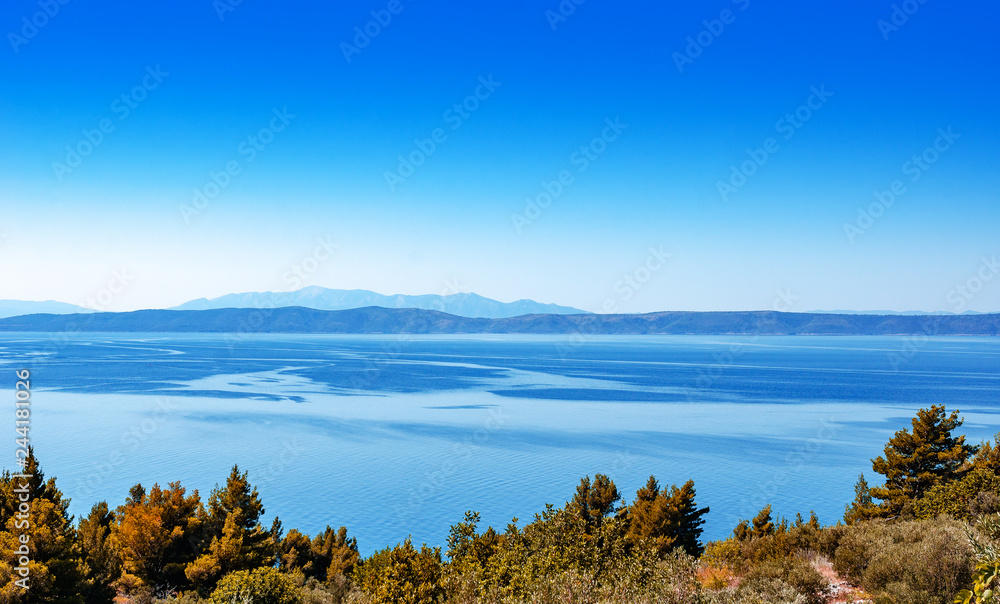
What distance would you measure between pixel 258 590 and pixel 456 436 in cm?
5469

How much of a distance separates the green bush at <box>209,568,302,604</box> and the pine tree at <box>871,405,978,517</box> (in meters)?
27.1

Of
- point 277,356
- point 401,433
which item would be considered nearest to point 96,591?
point 401,433

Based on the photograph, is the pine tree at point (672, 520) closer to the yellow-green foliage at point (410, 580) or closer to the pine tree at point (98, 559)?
the yellow-green foliage at point (410, 580)

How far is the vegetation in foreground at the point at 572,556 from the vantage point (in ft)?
37.9

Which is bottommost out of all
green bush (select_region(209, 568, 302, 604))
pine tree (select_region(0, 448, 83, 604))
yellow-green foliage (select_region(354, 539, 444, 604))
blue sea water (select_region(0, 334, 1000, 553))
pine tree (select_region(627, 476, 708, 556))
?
blue sea water (select_region(0, 334, 1000, 553))

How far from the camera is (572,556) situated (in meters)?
14.5

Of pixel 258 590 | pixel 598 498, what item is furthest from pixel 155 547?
pixel 598 498

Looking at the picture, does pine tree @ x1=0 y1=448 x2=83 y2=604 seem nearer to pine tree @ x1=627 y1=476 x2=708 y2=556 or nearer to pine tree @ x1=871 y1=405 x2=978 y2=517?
pine tree @ x1=627 y1=476 x2=708 y2=556

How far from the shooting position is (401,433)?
71.5 meters

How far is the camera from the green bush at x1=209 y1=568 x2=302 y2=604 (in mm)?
15461

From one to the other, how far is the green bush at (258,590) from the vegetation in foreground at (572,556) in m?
0.04

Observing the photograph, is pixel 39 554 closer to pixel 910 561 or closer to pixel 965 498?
pixel 910 561

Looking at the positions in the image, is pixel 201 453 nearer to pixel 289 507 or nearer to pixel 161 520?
pixel 289 507

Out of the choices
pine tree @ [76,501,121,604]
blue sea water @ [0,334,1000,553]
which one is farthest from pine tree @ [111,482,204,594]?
blue sea water @ [0,334,1000,553]
